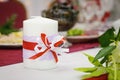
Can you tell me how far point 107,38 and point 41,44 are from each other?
0.21m

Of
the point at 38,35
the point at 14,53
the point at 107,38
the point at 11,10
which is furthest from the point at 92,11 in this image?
the point at 107,38

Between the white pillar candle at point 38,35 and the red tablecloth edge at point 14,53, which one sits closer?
the white pillar candle at point 38,35

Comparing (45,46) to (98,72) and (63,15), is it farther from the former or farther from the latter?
(63,15)

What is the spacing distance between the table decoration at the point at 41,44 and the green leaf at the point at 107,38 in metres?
0.17

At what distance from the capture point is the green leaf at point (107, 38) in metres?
0.81

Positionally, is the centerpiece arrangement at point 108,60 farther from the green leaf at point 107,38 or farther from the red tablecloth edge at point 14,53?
the red tablecloth edge at point 14,53

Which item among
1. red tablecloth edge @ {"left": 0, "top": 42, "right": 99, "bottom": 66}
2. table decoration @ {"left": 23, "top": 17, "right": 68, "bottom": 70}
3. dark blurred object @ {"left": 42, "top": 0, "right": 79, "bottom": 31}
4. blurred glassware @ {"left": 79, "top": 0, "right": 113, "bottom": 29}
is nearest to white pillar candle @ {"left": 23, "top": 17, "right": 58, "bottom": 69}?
table decoration @ {"left": 23, "top": 17, "right": 68, "bottom": 70}

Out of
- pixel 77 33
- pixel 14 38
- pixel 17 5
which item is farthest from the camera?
pixel 17 5

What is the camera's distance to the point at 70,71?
3.08ft

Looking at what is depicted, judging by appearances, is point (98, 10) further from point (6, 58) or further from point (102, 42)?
point (102, 42)

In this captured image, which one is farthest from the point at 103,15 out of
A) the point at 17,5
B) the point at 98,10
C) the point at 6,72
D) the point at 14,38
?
the point at 6,72

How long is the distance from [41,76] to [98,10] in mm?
1665

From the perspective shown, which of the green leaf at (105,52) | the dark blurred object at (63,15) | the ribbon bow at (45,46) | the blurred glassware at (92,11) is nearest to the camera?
the green leaf at (105,52)

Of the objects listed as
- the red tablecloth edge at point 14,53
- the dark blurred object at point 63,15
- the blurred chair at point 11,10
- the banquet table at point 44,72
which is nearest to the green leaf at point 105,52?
the banquet table at point 44,72
